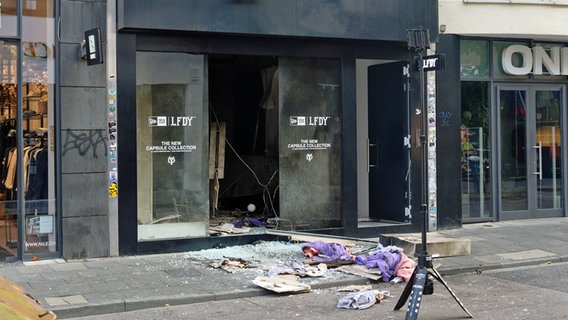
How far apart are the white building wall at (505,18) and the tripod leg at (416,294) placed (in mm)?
7509

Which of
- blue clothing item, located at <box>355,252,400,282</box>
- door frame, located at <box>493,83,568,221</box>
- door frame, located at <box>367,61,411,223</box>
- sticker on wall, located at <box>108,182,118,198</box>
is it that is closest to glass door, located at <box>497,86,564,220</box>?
door frame, located at <box>493,83,568,221</box>

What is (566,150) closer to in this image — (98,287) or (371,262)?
(371,262)

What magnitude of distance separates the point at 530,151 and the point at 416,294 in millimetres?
9338

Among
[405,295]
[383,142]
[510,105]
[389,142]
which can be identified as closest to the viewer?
[405,295]

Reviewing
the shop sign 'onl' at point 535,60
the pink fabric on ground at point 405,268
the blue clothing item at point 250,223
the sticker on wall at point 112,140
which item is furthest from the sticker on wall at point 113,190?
the shop sign 'onl' at point 535,60

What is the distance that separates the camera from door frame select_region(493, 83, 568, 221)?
15102 millimetres

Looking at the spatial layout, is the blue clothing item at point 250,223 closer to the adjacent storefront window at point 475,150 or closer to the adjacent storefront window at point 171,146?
the adjacent storefront window at point 171,146

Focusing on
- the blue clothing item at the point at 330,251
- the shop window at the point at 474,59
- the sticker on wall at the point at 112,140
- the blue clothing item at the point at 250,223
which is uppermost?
the shop window at the point at 474,59

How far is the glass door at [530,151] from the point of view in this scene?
50.1 feet

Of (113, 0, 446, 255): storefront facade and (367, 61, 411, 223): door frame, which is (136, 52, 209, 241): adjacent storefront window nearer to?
(113, 0, 446, 255): storefront facade

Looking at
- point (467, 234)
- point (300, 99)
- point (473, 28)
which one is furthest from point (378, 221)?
point (473, 28)

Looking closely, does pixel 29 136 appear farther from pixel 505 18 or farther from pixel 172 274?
pixel 505 18

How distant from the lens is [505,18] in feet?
46.7

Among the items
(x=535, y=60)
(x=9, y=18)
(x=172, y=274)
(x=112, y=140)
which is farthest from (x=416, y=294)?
(x=535, y=60)
